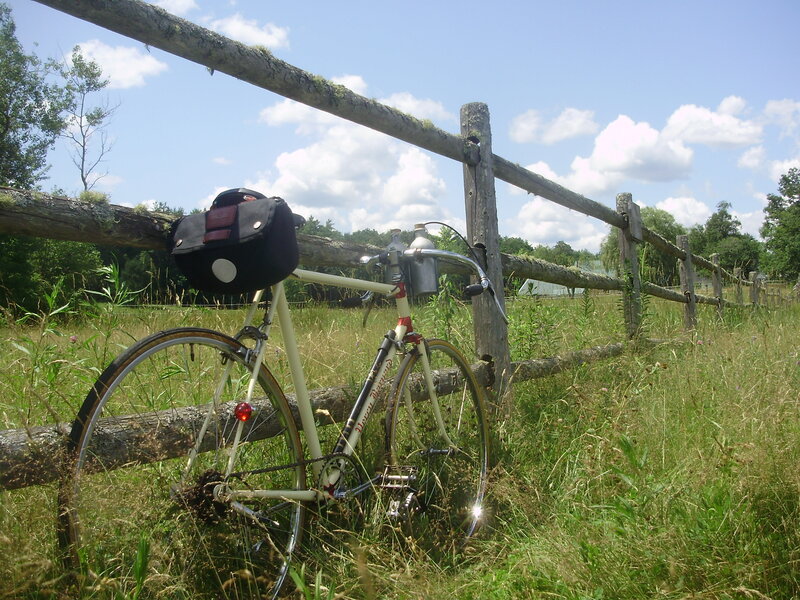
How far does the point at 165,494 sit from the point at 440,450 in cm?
121

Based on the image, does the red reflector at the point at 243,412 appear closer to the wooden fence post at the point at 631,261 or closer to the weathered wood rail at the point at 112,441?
the weathered wood rail at the point at 112,441

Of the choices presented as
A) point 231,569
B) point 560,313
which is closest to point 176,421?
point 231,569

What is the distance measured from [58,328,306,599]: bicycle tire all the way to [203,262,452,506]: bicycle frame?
0.15 feet

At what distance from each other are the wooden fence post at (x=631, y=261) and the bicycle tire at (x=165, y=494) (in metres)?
3.62

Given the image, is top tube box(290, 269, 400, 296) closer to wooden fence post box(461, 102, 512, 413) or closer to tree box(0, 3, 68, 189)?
wooden fence post box(461, 102, 512, 413)

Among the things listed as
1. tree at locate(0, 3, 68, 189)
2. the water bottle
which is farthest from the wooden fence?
tree at locate(0, 3, 68, 189)

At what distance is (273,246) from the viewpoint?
1.62 meters

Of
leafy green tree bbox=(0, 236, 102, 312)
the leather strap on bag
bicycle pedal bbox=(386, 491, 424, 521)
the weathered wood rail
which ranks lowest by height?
bicycle pedal bbox=(386, 491, 424, 521)

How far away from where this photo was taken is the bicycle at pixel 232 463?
1.44 meters

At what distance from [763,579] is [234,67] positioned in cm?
213

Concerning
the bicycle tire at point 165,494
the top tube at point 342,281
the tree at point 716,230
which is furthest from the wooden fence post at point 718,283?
the tree at point 716,230

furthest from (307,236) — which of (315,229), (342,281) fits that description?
(315,229)

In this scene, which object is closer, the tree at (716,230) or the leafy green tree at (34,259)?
the leafy green tree at (34,259)

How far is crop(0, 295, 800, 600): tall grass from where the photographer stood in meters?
1.57
